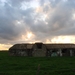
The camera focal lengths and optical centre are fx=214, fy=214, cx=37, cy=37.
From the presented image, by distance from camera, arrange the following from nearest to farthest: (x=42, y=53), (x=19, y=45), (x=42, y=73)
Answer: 1. (x=42, y=73)
2. (x=42, y=53)
3. (x=19, y=45)

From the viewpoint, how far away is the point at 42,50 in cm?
6906

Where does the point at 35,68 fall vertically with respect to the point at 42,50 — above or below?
below

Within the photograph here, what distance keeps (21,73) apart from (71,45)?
53.7m

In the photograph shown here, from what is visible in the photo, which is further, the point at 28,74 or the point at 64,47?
the point at 64,47

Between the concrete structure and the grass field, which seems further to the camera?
the concrete structure

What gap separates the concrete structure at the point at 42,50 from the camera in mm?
69062

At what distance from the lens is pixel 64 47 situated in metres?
72.9

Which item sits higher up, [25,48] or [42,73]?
[25,48]

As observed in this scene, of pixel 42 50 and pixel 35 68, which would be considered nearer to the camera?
pixel 35 68

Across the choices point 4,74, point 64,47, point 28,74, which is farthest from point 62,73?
point 64,47

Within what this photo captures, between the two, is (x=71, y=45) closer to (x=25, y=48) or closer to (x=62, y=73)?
(x=25, y=48)

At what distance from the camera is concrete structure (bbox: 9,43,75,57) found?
69.1 metres


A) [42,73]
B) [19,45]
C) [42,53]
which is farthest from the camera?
[19,45]

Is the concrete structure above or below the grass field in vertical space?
above
